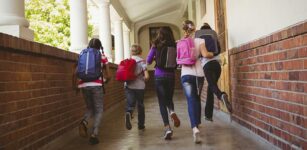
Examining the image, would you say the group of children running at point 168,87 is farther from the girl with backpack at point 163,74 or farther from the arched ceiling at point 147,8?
the arched ceiling at point 147,8

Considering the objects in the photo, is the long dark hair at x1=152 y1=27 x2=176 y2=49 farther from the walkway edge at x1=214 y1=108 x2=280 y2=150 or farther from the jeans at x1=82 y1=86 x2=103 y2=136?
the walkway edge at x1=214 y1=108 x2=280 y2=150

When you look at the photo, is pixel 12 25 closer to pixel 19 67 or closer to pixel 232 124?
pixel 19 67

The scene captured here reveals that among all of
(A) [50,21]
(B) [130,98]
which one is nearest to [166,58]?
(B) [130,98]

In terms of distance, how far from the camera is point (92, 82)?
5375mm

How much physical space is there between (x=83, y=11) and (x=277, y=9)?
4888 millimetres

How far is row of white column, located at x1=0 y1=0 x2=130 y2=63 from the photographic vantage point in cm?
419

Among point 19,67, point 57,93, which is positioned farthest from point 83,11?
point 19,67

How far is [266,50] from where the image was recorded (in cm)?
434

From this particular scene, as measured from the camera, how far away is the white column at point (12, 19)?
13.7 feet

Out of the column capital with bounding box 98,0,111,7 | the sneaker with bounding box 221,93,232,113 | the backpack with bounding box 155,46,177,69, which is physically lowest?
the sneaker with bounding box 221,93,232,113

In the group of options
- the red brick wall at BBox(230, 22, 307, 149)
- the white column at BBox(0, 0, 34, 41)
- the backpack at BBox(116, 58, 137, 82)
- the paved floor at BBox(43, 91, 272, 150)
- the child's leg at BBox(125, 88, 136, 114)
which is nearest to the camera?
the red brick wall at BBox(230, 22, 307, 149)

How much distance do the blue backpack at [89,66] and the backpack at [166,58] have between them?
32.0 inches

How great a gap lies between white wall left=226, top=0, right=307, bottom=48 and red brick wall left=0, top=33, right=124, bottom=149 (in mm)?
2511

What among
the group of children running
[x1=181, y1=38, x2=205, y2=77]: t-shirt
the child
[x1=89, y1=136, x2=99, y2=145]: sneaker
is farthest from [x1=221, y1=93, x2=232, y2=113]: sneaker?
[x1=89, y1=136, x2=99, y2=145]: sneaker
